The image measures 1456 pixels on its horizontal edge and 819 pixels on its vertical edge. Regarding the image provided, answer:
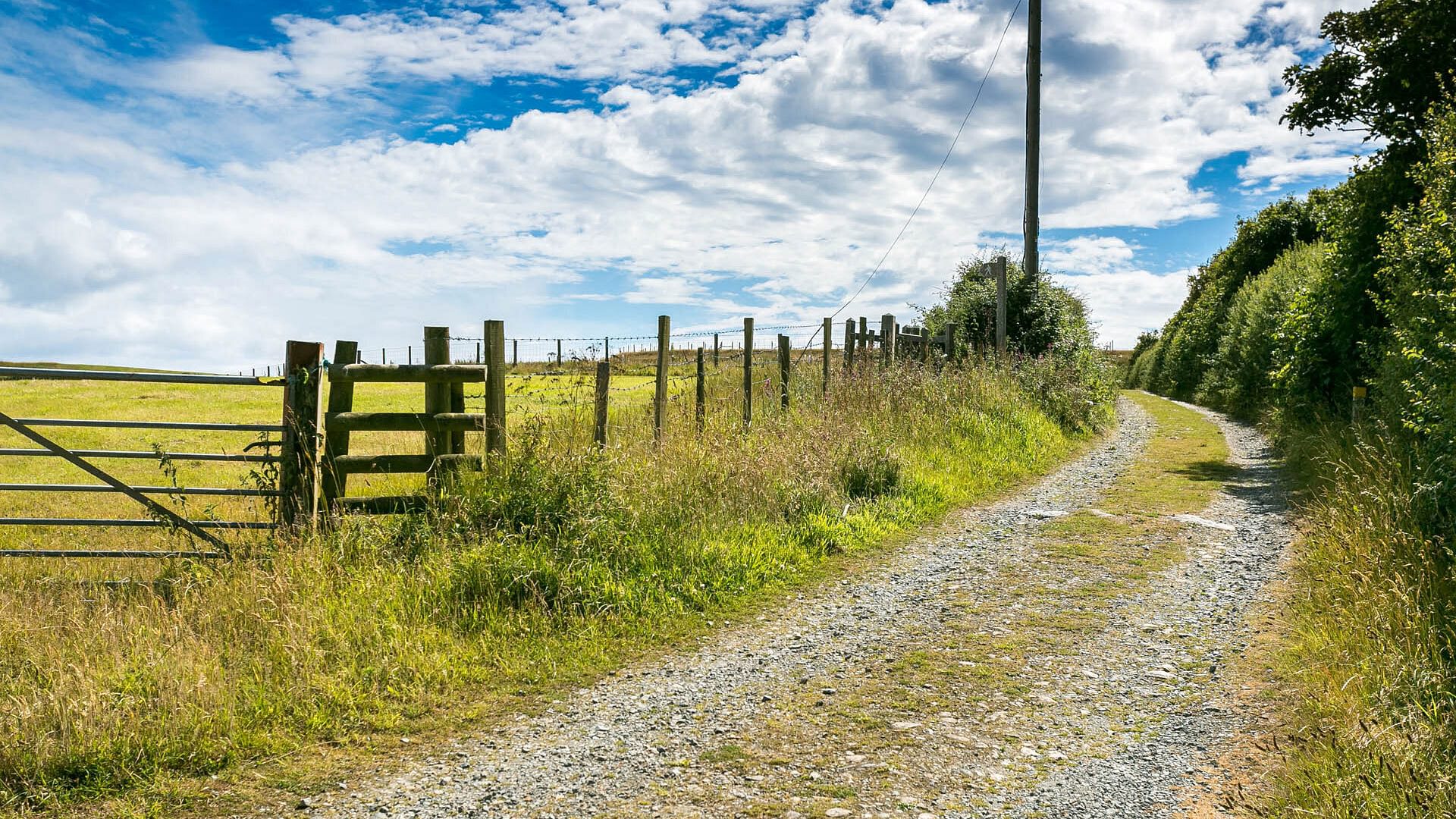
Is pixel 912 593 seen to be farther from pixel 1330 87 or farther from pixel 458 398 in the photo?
pixel 1330 87

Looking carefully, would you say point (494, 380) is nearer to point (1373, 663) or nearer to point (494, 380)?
point (494, 380)

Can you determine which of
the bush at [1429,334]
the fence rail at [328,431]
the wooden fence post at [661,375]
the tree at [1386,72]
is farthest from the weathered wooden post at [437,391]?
the tree at [1386,72]

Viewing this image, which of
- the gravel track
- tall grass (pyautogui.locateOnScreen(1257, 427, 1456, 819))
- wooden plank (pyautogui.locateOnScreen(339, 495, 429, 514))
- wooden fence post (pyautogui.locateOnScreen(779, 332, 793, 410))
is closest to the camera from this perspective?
tall grass (pyautogui.locateOnScreen(1257, 427, 1456, 819))

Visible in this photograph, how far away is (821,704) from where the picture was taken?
5.24 metres

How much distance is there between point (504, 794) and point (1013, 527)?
7169 millimetres

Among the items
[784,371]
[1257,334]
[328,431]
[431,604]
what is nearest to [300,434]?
[328,431]

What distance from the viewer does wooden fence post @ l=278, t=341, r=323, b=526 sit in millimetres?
8133

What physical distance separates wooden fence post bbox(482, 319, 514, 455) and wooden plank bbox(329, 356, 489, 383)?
0.10m

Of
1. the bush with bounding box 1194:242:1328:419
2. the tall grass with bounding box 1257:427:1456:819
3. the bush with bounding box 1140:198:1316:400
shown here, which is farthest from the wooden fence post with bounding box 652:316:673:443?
the bush with bounding box 1140:198:1316:400

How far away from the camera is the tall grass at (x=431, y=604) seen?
4.68 meters

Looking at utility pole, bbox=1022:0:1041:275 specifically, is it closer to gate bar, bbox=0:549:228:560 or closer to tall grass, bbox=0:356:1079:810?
tall grass, bbox=0:356:1079:810

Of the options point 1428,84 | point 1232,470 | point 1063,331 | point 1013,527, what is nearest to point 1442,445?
point 1013,527

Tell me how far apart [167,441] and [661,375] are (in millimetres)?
14769

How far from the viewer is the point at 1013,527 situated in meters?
9.91
